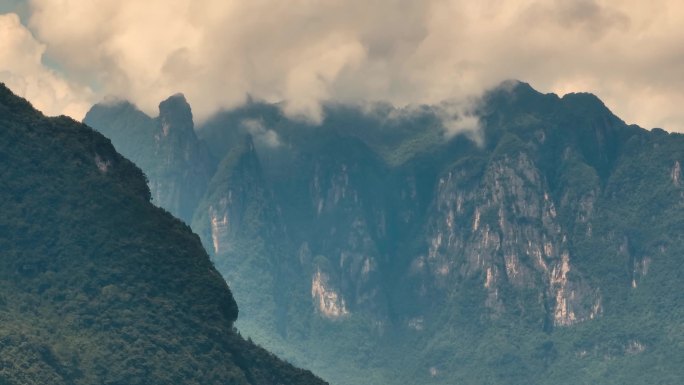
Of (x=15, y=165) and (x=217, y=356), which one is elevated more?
(x=15, y=165)

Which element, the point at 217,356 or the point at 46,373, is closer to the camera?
the point at 46,373

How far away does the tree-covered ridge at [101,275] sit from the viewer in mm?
154625

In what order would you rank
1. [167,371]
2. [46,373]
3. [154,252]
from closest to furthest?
[46,373], [167,371], [154,252]

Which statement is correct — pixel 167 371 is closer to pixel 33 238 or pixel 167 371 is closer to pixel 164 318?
pixel 164 318

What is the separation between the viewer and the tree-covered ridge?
15462 cm

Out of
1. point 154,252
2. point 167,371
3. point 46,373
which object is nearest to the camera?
point 46,373

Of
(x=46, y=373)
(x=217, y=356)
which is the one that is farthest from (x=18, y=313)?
(x=217, y=356)

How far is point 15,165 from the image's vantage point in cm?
16638

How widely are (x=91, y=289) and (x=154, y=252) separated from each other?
8074mm

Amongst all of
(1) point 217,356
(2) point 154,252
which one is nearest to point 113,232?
(2) point 154,252

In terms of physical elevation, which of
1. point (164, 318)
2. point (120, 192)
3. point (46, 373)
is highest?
point (120, 192)

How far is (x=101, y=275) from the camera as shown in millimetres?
162375

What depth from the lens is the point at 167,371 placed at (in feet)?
511

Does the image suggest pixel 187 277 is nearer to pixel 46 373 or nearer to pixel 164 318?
pixel 164 318
